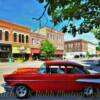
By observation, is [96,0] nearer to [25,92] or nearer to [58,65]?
[58,65]

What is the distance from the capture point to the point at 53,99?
10.5 metres

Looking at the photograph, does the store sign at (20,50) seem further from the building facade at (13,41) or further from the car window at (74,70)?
the car window at (74,70)

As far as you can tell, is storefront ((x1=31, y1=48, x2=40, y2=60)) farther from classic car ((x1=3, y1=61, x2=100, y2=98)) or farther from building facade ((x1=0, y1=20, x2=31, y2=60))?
classic car ((x1=3, y1=61, x2=100, y2=98))

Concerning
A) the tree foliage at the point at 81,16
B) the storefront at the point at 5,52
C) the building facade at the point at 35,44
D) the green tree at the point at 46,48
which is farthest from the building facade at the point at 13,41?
the tree foliage at the point at 81,16

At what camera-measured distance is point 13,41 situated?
58.1 metres

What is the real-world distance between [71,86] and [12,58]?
45.9 meters

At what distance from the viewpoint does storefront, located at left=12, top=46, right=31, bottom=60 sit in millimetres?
58819

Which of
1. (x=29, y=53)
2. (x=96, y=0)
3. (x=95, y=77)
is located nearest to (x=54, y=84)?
(x=95, y=77)

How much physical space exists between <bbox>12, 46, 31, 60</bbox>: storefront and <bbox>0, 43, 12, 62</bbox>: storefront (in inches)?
50.9

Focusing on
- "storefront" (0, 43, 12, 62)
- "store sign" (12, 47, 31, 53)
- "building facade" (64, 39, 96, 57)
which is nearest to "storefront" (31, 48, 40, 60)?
"store sign" (12, 47, 31, 53)

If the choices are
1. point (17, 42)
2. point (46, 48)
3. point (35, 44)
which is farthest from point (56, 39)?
point (17, 42)

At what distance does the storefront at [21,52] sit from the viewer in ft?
193

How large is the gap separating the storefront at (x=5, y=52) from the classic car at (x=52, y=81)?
43585 mm

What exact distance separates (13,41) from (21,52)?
4126mm
